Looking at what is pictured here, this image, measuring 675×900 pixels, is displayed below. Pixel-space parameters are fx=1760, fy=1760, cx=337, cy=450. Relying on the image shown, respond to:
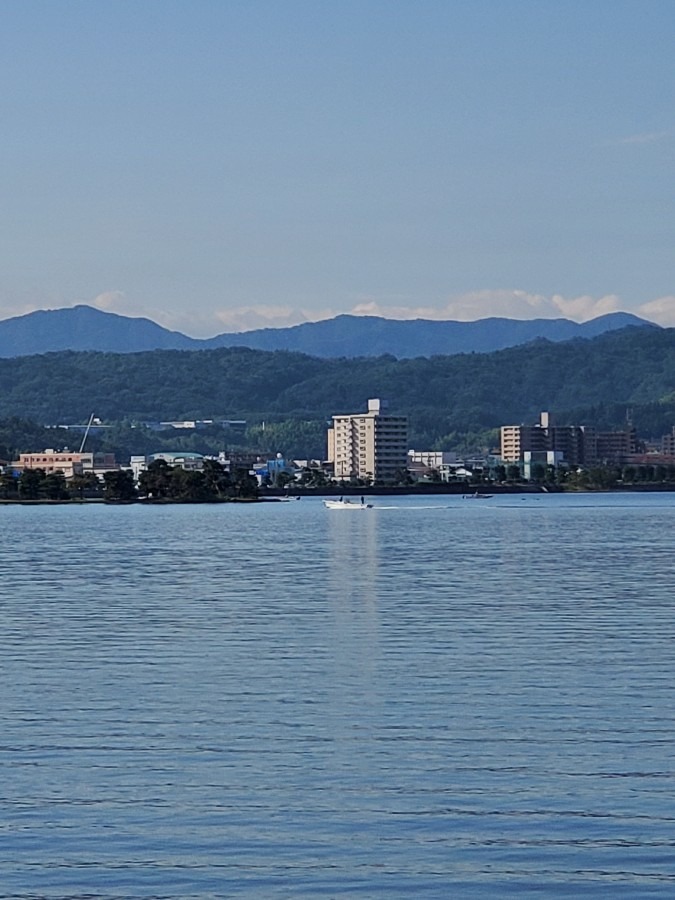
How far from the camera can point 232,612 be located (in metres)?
31.1

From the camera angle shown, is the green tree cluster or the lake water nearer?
the lake water

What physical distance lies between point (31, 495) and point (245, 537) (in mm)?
83494

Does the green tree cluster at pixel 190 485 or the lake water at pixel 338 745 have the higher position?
the green tree cluster at pixel 190 485

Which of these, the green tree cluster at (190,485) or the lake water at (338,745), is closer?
the lake water at (338,745)

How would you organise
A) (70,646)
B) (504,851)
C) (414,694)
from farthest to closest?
(70,646) < (414,694) < (504,851)

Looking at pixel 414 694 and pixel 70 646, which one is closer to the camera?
pixel 414 694

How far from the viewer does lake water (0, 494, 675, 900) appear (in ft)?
37.9

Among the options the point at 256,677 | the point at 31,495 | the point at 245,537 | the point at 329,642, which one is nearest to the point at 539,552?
the point at 245,537

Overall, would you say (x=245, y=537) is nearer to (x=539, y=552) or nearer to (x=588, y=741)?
(x=539, y=552)

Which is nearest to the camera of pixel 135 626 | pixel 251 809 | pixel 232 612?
pixel 251 809

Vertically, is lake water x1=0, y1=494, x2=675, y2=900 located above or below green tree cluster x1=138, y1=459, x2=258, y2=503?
below

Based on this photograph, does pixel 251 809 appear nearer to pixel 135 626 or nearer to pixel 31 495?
pixel 135 626

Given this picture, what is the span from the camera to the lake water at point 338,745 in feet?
37.9

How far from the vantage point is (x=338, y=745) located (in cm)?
1580
